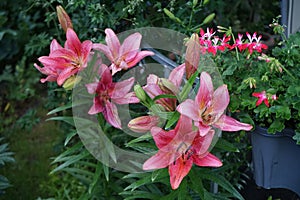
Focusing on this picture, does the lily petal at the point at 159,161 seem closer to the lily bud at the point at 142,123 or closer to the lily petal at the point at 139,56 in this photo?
the lily bud at the point at 142,123

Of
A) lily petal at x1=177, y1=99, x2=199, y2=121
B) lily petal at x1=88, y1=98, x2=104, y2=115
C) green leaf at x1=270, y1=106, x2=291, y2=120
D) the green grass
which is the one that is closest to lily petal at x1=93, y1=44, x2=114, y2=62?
lily petal at x1=88, y1=98, x2=104, y2=115

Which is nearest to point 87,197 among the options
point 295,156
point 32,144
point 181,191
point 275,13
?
point 181,191

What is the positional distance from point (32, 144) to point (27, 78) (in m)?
0.62

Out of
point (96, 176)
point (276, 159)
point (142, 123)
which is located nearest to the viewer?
point (142, 123)

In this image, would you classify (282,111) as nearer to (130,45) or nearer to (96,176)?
(130,45)

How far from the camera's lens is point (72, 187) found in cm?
238

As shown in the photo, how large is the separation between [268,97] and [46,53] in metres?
1.54

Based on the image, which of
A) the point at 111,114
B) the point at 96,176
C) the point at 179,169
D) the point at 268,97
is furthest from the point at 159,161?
the point at 96,176

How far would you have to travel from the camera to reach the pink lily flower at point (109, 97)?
1.37 metres

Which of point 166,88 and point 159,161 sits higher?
point 166,88

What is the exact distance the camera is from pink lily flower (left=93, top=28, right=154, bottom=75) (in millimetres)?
1364

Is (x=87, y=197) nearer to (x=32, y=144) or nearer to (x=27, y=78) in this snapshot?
(x=32, y=144)

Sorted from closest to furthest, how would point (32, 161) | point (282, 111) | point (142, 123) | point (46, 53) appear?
point (142, 123)
point (282, 111)
point (46, 53)
point (32, 161)

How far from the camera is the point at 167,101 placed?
1.24m
